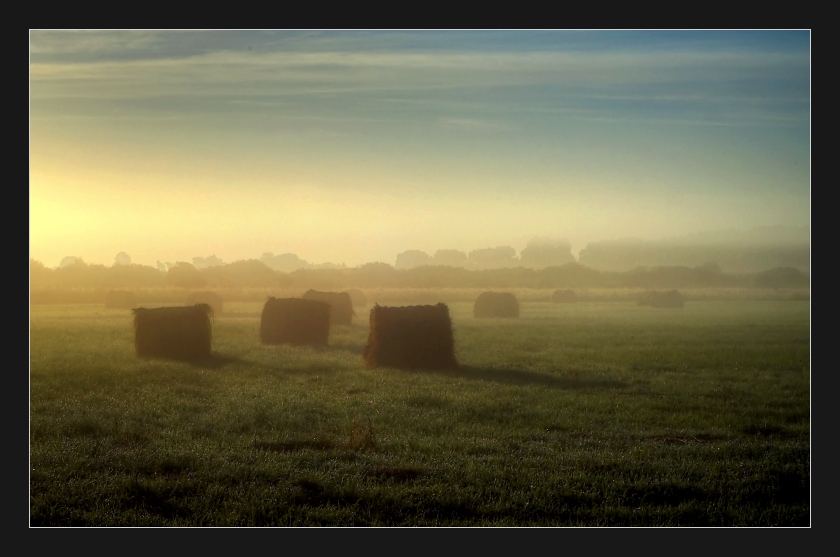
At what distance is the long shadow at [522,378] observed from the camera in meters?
11.0

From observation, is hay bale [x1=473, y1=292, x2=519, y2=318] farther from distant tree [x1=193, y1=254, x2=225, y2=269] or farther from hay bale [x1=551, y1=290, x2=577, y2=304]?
distant tree [x1=193, y1=254, x2=225, y2=269]

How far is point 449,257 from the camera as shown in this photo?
1137 cm

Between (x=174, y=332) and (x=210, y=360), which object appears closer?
(x=210, y=360)

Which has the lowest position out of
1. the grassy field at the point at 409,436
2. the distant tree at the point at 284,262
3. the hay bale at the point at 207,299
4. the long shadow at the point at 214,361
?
the grassy field at the point at 409,436

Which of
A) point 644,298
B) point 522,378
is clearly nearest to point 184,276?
point 522,378

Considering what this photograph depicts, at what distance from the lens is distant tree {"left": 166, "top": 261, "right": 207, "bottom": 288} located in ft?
37.3

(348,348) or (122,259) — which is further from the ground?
(122,259)

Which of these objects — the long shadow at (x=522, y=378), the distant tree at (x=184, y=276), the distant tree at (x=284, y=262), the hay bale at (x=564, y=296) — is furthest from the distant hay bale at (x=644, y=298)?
the distant tree at (x=184, y=276)

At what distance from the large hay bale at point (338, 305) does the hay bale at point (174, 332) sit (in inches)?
95.1

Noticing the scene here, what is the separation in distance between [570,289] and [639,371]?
9.17 ft

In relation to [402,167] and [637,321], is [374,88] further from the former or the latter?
[637,321]

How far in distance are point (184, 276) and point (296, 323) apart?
2.98m

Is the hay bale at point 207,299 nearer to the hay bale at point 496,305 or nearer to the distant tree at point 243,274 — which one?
the distant tree at point 243,274

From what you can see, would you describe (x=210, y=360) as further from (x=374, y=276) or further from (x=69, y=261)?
(x=374, y=276)
